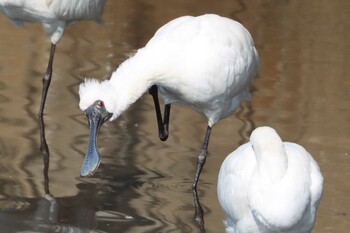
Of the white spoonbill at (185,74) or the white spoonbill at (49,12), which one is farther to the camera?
the white spoonbill at (49,12)

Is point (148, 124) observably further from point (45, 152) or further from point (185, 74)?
point (185, 74)

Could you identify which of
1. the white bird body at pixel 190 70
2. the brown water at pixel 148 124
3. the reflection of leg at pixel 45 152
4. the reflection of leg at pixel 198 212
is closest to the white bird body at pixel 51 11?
the brown water at pixel 148 124

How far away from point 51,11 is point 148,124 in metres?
1.18

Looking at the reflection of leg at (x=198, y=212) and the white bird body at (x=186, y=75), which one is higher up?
the white bird body at (x=186, y=75)

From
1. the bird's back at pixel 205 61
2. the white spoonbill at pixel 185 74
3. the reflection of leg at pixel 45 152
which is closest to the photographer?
the white spoonbill at pixel 185 74

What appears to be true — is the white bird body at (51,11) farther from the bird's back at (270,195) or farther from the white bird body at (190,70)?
the bird's back at (270,195)

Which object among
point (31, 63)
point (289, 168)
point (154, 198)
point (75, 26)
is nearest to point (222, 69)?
point (154, 198)

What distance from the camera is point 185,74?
7953 millimetres

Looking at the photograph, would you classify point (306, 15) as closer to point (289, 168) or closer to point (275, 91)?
point (275, 91)

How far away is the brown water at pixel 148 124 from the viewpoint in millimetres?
8039

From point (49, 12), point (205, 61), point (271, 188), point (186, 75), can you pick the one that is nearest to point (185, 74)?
point (186, 75)

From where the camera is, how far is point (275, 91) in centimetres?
1098

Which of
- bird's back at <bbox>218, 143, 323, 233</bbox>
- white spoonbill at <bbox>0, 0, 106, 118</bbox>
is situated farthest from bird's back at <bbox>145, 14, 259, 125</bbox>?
white spoonbill at <bbox>0, 0, 106, 118</bbox>

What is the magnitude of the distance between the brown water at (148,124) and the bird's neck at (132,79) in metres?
0.75
